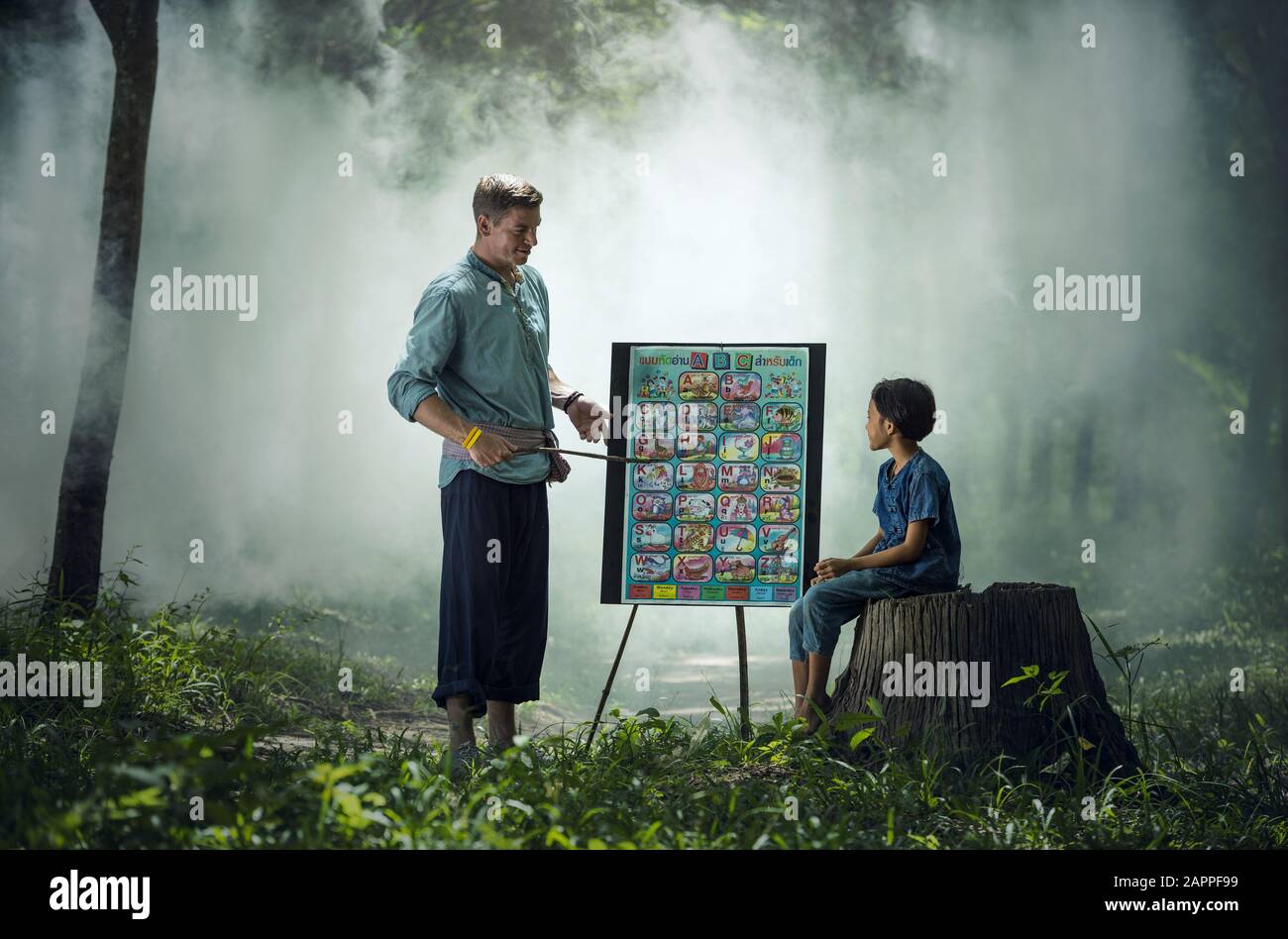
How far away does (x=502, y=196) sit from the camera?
377 centimetres

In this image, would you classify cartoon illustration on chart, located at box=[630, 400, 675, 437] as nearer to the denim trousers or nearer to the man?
the man

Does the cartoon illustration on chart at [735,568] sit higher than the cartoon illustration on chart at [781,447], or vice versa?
the cartoon illustration on chart at [781,447]

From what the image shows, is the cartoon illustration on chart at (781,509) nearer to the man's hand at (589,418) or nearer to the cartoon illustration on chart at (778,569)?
the cartoon illustration on chart at (778,569)

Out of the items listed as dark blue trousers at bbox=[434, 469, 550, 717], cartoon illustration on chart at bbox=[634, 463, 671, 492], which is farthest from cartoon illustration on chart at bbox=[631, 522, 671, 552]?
dark blue trousers at bbox=[434, 469, 550, 717]

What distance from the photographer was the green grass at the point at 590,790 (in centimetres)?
267

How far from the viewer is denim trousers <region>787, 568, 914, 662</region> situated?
3.79 m

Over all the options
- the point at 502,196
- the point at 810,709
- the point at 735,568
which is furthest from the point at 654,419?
the point at 810,709

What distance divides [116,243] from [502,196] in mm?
2936

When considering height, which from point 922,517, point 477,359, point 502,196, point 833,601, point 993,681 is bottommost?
point 993,681

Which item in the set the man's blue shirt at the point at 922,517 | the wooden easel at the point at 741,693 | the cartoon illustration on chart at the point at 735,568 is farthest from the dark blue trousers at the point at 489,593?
the man's blue shirt at the point at 922,517

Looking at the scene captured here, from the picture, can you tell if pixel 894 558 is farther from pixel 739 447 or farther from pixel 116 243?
pixel 116 243

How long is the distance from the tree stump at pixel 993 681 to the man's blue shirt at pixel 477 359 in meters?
1.27

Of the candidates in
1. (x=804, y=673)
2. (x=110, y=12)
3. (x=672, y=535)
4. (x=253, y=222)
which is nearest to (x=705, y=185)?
(x=253, y=222)
